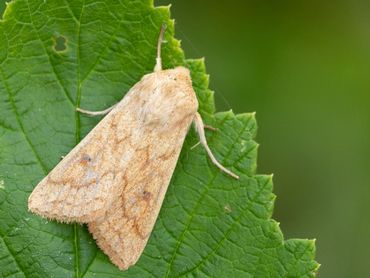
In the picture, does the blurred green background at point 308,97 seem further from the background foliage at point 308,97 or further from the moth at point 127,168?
the moth at point 127,168

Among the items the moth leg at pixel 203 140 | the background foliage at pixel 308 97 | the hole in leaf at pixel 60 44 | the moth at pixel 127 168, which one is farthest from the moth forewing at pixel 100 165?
the background foliage at pixel 308 97

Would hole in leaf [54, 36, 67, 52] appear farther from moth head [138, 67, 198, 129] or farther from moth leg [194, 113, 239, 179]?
moth leg [194, 113, 239, 179]

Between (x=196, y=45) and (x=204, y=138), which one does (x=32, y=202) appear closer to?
(x=204, y=138)

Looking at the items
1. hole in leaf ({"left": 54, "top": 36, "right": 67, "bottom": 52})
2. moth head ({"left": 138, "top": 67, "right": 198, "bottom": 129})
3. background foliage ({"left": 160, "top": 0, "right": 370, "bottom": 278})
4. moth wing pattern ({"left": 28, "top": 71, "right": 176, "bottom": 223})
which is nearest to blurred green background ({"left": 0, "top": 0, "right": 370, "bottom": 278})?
background foliage ({"left": 160, "top": 0, "right": 370, "bottom": 278})

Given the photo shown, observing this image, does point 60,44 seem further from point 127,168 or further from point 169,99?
point 127,168

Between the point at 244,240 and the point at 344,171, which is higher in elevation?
the point at 244,240

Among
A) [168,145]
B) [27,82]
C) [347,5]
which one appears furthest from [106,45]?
[347,5]
